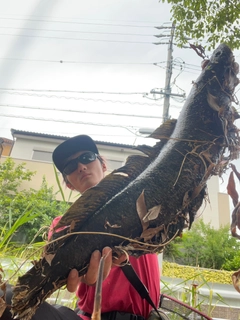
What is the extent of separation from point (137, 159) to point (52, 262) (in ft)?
0.99

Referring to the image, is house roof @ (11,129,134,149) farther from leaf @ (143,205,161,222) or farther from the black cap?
leaf @ (143,205,161,222)

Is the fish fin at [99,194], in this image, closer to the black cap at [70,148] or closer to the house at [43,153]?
the black cap at [70,148]

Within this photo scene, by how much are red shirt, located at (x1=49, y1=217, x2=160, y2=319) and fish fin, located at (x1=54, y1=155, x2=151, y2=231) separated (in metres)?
0.46

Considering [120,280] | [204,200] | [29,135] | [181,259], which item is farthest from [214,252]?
[29,135]

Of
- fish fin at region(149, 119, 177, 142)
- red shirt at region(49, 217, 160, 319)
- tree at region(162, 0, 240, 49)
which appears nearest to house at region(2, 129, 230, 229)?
tree at region(162, 0, 240, 49)

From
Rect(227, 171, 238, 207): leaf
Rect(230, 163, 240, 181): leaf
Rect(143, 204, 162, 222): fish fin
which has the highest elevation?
Rect(230, 163, 240, 181): leaf

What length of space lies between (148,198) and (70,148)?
30.3 inches

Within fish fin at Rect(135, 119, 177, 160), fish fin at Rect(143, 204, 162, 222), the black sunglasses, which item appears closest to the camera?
fish fin at Rect(143, 204, 162, 222)

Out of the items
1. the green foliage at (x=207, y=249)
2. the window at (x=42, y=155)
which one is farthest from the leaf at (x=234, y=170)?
the window at (x=42, y=155)

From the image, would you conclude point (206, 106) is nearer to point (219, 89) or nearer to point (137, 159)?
point (219, 89)

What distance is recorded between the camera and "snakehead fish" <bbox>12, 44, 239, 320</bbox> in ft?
1.96

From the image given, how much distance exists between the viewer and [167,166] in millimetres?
663

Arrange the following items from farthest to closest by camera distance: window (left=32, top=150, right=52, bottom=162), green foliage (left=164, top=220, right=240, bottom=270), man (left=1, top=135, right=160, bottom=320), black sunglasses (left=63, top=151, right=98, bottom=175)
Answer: window (left=32, top=150, right=52, bottom=162), green foliage (left=164, top=220, right=240, bottom=270), black sunglasses (left=63, top=151, right=98, bottom=175), man (left=1, top=135, right=160, bottom=320)

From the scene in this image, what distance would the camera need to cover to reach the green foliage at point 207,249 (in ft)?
20.8
